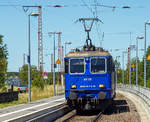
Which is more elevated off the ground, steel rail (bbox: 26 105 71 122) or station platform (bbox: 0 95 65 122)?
station platform (bbox: 0 95 65 122)

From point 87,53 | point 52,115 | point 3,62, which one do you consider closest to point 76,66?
point 87,53

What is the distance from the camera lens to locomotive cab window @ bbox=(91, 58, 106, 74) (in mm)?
19069

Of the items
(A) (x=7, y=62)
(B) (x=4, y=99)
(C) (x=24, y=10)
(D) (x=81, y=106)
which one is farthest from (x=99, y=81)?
(A) (x=7, y=62)

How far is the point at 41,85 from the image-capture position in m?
45.8

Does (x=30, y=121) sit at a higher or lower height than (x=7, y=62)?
lower

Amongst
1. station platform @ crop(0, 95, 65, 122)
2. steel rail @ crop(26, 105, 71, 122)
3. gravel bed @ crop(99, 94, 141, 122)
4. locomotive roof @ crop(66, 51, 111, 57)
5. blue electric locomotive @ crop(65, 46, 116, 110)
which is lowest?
gravel bed @ crop(99, 94, 141, 122)

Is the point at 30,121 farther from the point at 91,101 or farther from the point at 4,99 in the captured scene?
the point at 4,99

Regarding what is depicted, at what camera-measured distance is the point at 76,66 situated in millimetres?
19422

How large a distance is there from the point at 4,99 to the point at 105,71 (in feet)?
39.3

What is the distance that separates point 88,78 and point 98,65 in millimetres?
885

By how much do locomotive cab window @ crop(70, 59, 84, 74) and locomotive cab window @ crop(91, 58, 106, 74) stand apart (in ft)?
1.87

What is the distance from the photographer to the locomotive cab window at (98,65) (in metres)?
19.1

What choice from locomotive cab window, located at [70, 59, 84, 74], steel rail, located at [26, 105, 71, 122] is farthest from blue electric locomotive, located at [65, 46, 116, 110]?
steel rail, located at [26, 105, 71, 122]

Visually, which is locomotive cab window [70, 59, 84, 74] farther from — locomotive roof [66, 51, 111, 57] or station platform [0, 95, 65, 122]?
station platform [0, 95, 65, 122]
